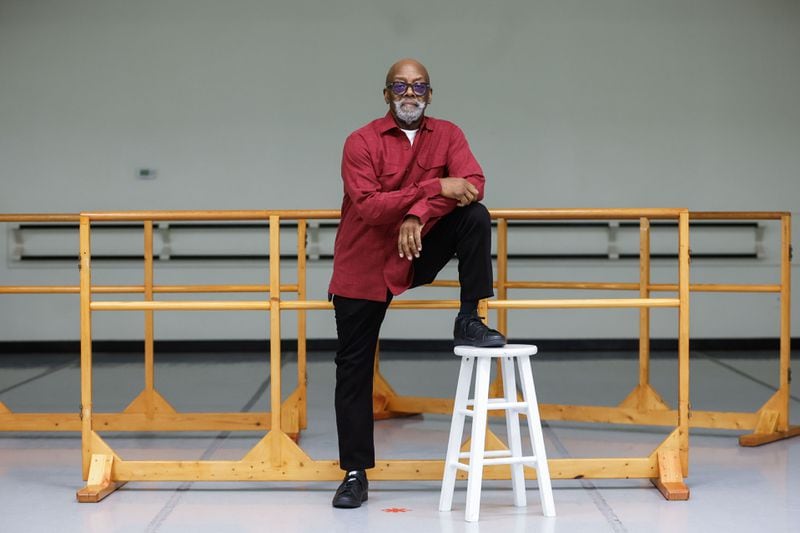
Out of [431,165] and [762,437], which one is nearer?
[431,165]

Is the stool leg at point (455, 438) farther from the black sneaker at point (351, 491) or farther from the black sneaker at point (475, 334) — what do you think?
the black sneaker at point (351, 491)

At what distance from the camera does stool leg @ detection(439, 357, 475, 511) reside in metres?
3.53

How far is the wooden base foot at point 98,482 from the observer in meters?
3.71

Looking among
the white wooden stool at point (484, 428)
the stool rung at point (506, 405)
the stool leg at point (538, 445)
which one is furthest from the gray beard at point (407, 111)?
the stool rung at point (506, 405)

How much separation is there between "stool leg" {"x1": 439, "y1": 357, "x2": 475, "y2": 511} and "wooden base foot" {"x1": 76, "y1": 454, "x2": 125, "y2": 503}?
1262mm

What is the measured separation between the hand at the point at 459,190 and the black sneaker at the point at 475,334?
1.32 feet

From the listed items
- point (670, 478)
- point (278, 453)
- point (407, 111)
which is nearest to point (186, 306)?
point (278, 453)

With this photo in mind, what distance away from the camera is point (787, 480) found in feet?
13.2

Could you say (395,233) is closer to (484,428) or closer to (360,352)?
(360,352)

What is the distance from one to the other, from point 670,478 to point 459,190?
4.55 ft

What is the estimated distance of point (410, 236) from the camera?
133 inches

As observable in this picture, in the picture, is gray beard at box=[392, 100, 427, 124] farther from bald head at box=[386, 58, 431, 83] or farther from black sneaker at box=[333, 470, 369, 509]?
black sneaker at box=[333, 470, 369, 509]

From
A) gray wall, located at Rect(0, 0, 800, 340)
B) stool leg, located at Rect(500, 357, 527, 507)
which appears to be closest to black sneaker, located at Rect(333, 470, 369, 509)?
stool leg, located at Rect(500, 357, 527, 507)

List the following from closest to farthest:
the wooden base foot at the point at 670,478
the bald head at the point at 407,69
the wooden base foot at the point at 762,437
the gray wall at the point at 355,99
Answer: the bald head at the point at 407,69 < the wooden base foot at the point at 670,478 < the wooden base foot at the point at 762,437 < the gray wall at the point at 355,99
